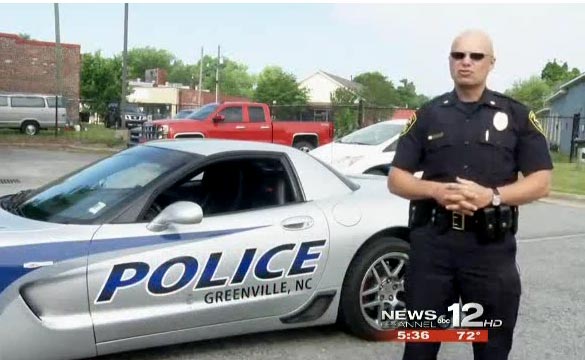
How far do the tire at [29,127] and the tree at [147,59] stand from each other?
338 feet

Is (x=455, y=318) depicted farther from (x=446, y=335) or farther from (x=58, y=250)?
(x=58, y=250)

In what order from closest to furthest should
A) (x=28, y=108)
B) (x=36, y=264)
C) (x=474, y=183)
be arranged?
(x=474, y=183)
(x=36, y=264)
(x=28, y=108)

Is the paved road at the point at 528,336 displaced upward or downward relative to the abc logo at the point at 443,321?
downward

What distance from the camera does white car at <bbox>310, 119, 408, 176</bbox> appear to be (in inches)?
437

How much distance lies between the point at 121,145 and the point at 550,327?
2142cm

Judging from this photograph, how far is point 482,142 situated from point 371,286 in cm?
194

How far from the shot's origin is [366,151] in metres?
11.4

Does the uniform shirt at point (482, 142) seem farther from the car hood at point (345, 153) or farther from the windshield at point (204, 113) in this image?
the windshield at point (204, 113)

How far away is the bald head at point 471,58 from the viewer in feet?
8.56

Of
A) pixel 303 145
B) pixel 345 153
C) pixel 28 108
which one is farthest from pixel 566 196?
pixel 28 108

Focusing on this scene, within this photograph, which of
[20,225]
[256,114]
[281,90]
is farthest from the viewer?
[281,90]

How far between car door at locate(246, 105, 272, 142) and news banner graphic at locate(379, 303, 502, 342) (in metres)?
14.3

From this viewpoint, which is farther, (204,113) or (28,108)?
(28,108)

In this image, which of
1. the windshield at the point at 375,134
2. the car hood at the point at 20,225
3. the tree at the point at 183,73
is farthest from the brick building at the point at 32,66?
the tree at the point at 183,73
